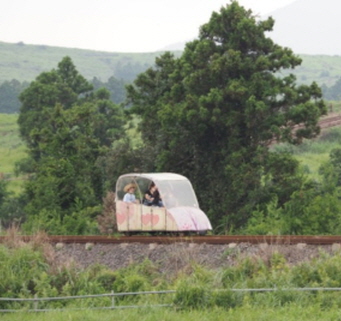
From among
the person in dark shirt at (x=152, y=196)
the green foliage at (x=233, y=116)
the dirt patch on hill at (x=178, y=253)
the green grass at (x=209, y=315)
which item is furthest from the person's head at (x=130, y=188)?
the green grass at (x=209, y=315)

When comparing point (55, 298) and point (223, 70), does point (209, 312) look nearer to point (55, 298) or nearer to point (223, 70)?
point (55, 298)

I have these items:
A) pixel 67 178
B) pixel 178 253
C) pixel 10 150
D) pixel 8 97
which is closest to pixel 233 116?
pixel 67 178

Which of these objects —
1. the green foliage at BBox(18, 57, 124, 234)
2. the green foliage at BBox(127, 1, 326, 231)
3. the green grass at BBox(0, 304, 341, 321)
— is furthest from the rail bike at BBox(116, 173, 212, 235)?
the green foliage at BBox(127, 1, 326, 231)

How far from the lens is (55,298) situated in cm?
1709

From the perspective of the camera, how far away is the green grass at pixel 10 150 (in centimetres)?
8491

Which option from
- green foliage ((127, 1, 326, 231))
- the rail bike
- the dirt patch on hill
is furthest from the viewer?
green foliage ((127, 1, 326, 231))

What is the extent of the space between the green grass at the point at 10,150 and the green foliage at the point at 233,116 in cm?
3861

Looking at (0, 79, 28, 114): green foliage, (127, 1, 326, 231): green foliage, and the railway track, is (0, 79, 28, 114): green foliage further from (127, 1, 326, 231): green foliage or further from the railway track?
the railway track

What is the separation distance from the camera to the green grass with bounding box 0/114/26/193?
279 feet

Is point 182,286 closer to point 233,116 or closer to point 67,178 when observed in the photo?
point 233,116

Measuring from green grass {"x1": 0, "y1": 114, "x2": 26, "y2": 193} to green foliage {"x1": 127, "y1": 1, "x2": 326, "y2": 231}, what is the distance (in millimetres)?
38611

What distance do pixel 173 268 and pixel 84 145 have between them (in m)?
28.6

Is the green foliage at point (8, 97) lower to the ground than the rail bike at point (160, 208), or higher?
lower

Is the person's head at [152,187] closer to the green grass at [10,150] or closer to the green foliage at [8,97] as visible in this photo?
the green grass at [10,150]
